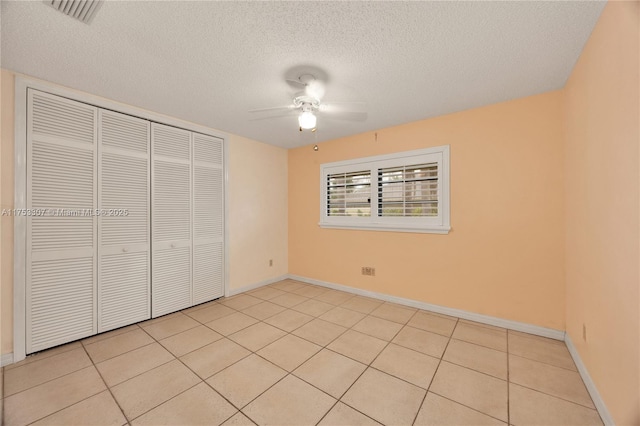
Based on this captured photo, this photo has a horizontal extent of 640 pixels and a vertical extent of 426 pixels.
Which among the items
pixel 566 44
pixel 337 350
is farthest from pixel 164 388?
pixel 566 44

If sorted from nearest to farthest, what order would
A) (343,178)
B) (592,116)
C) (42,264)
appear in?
(592,116), (42,264), (343,178)

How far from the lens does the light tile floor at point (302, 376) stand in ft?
5.17

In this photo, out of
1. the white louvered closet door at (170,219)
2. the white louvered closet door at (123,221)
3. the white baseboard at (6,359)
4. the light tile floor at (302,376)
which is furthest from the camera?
the white louvered closet door at (170,219)

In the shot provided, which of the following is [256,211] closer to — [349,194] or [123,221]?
[349,194]

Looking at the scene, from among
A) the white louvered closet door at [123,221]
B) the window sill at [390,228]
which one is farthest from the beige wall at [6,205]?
the window sill at [390,228]

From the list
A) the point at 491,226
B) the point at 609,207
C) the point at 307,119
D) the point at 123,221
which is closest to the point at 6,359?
the point at 123,221

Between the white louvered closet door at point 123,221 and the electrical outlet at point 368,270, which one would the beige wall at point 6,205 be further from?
the electrical outlet at point 368,270

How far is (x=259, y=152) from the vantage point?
429 centimetres

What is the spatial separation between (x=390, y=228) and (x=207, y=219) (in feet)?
8.73

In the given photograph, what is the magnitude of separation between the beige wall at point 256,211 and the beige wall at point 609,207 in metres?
3.92

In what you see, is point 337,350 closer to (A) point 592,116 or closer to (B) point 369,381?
(B) point 369,381

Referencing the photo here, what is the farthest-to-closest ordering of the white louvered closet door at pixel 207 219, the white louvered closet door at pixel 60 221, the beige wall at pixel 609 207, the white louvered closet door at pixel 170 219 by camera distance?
the white louvered closet door at pixel 207 219
the white louvered closet door at pixel 170 219
the white louvered closet door at pixel 60 221
the beige wall at pixel 609 207

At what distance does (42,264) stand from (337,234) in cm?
342

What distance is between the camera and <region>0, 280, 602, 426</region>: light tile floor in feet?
5.17
